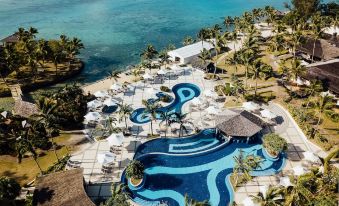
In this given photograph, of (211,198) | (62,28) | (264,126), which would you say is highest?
(62,28)

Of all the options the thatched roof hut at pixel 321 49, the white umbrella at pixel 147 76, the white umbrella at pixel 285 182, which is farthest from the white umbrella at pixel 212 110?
the thatched roof hut at pixel 321 49

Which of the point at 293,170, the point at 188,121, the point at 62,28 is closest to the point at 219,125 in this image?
the point at 188,121

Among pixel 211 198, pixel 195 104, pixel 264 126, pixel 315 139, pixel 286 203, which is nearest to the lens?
pixel 286 203

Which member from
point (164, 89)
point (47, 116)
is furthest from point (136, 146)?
point (164, 89)

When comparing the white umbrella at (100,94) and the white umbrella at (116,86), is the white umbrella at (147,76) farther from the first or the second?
the white umbrella at (100,94)

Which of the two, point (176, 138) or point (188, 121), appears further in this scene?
point (188, 121)

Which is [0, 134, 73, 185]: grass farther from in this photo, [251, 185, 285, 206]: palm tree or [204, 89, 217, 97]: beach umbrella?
[251, 185, 285, 206]: palm tree

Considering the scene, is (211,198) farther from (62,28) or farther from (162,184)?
(62,28)
